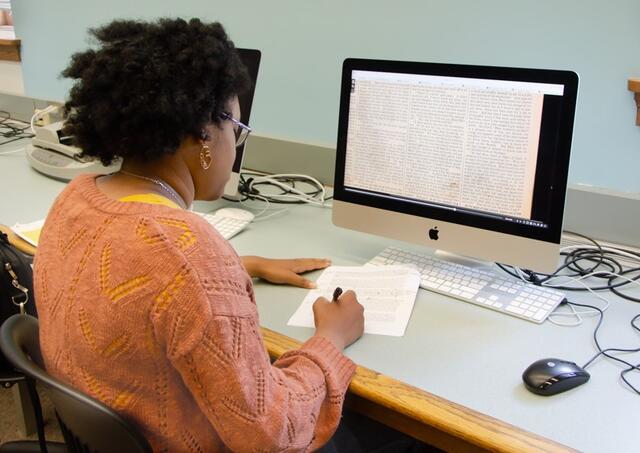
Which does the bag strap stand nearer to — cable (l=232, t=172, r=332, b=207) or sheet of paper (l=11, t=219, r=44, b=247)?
sheet of paper (l=11, t=219, r=44, b=247)

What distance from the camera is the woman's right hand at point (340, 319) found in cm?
105

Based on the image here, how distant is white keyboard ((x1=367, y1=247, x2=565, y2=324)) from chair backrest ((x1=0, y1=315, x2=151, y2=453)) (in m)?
0.70

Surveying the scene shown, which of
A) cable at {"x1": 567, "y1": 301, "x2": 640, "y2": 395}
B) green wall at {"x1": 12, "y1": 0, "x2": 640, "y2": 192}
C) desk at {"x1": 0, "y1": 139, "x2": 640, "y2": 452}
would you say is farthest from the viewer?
green wall at {"x1": 12, "y1": 0, "x2": 640, "y2": 192}

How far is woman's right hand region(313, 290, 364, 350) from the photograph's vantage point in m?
1.05

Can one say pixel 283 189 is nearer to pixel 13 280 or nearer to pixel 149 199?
pixel 13 280

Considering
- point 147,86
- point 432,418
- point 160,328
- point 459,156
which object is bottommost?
point 432,418

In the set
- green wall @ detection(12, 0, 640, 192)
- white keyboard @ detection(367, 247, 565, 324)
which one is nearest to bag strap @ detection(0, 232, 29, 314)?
white keyboard @ detection(367, 247, 565, 324)

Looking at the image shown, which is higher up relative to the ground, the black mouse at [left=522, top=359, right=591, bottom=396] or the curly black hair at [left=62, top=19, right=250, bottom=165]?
the curly black hair at [left=62, top=19, right=250, bottom=165]

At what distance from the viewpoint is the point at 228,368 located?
0.76 meters

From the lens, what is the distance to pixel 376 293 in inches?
49.0

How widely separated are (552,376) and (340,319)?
0.35 metres

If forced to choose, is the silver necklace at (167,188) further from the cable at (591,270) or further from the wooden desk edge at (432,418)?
the cable at (591,270)

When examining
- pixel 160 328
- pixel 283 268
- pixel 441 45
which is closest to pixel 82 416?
pixel 160 328

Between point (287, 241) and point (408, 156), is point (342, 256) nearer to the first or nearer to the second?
point (287, 241)
